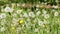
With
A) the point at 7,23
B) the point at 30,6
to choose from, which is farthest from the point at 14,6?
the point at 7,23

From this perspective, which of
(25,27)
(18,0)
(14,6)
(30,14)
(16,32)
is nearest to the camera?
(16,32)

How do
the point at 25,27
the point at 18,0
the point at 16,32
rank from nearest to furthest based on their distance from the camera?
the point at 16,32 → the point at 25,27 → the point at 18,0

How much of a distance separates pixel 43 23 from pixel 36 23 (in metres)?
0.16

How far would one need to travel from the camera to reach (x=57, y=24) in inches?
173

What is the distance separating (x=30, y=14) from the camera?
15.2 feet

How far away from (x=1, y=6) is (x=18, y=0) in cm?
53

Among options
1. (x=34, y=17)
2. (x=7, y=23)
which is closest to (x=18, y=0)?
(x=34, y=17)

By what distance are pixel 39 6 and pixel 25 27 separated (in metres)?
1.55

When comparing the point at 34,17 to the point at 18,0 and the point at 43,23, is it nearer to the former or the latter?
the point at 43,23

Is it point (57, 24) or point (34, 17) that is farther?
point (34, 17)

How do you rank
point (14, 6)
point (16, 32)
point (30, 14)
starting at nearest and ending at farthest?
point (16, 32)
point (30, 14)
point (14, 6)

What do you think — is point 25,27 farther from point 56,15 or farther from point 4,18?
point 56,15

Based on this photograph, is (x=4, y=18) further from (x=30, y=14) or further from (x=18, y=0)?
(x=18, y=0)

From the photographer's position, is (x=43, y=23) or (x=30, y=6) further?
(x=30, y=6)
